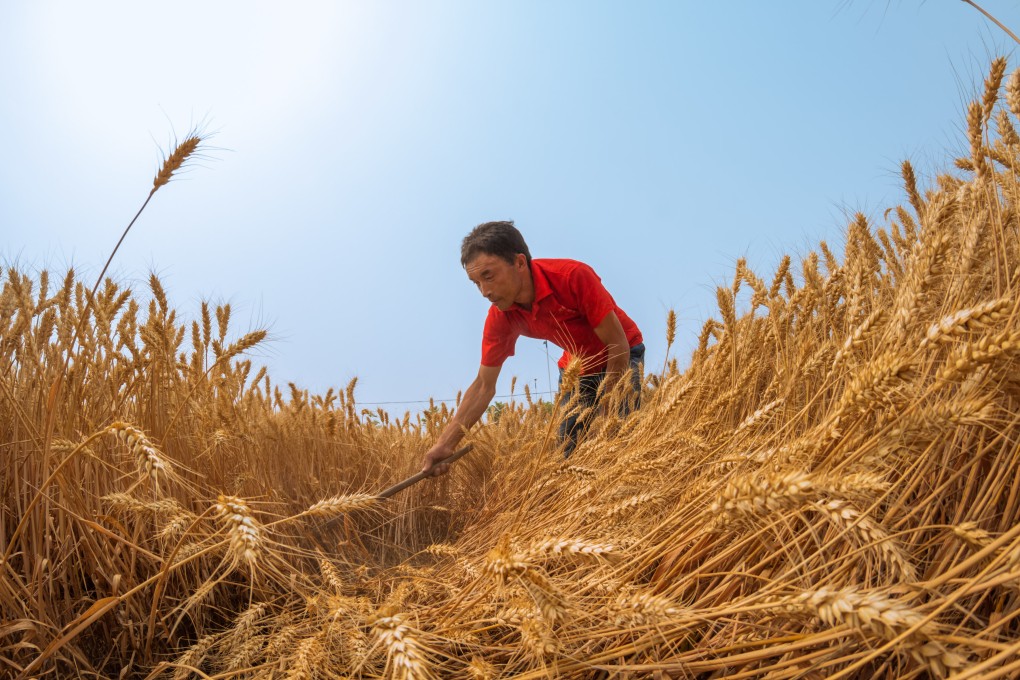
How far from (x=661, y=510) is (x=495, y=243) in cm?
184

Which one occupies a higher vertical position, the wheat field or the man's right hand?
the man's right hand

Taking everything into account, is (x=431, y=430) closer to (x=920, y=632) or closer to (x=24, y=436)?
(x=24, y=436)

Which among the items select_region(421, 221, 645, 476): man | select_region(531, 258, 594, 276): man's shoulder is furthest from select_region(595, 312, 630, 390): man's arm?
select_region(531, 258, 594, 276): man's shoulder

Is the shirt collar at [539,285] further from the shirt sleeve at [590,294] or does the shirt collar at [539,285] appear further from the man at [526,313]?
the shirt sleeve at [590,294]

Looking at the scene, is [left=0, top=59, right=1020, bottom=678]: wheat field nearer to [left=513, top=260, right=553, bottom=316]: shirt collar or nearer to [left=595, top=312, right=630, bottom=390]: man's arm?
[left=595, top=312, right=630, bottom=390]: man's arm

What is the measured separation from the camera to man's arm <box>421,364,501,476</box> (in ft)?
8.88

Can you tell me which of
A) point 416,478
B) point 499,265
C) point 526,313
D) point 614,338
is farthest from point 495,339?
point 416,478

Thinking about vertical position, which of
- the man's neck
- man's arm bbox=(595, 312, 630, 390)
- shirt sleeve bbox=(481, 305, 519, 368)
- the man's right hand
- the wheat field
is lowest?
the wheat field

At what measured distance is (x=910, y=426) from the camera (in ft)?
2.50

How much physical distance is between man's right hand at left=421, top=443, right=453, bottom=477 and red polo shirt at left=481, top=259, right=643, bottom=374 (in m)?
0.55

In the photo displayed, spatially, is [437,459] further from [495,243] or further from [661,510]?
[661,510]

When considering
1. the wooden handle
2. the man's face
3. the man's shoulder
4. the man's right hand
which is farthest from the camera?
the man's shoulder

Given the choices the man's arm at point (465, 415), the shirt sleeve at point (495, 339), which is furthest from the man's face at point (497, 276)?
the man's arm at point (465, 415)

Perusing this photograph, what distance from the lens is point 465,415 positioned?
2883 mm
